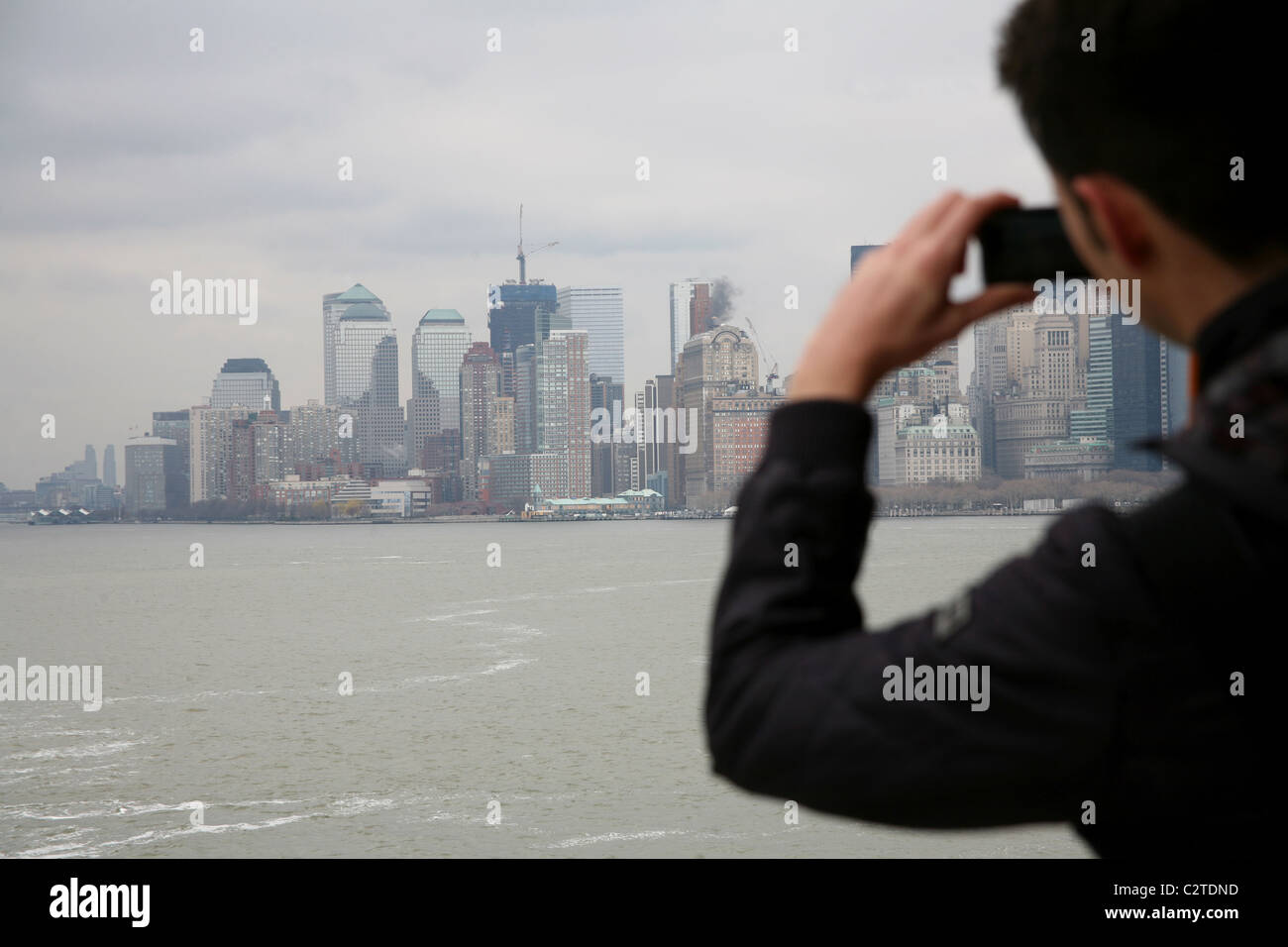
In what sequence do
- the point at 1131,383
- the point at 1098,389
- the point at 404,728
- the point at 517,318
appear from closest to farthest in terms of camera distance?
the point at 404,728 → the point at 1131,383 → the point at 1098,389 → the point at 517,318

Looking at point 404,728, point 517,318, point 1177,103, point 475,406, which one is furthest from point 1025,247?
point 517,318

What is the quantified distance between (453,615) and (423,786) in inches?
1030

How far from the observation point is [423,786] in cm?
2594

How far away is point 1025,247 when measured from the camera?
34.5 inches

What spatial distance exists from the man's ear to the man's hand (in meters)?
0.11

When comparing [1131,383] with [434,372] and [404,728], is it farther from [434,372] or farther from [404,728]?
[434,372]

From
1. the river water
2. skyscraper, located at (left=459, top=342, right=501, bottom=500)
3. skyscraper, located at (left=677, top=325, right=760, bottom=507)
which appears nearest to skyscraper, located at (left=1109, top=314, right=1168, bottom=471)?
the river water

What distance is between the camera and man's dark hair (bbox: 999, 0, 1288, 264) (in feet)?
2.23

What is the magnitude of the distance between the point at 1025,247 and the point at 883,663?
1.10 ft

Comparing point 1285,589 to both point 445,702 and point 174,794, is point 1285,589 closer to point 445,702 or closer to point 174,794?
point 174,794

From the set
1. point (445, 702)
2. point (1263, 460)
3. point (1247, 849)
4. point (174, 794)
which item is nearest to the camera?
point (1263, 460)

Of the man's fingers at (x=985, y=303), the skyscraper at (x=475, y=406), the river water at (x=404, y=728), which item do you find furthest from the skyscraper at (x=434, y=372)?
the man's fingers at (x=985, y=303)

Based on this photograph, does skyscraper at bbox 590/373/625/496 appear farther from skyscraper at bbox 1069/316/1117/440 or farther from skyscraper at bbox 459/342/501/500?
skyscraper at bbox 1069/316/1117/440
